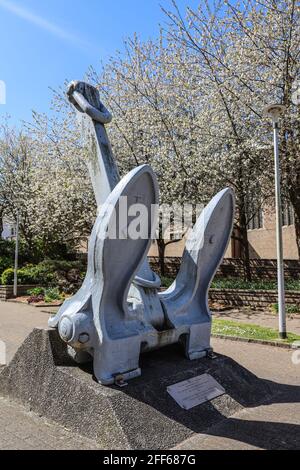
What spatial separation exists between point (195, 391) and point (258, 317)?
8644mm

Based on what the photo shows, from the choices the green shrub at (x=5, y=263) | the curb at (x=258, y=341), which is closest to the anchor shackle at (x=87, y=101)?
the curb at (x=258, y=341)

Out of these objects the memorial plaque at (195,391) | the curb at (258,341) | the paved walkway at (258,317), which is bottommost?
the curb at (258,341)

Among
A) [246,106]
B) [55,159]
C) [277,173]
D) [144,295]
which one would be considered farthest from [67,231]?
[144,295]

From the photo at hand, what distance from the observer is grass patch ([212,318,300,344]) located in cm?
930

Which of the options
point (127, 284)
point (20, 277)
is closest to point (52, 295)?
point (20, 277)

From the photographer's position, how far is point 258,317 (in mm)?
12891

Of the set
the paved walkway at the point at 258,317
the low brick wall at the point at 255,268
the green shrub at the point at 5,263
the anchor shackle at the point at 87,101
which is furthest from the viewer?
the green shrub at the point at 5,263

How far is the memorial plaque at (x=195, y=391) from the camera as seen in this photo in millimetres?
4516

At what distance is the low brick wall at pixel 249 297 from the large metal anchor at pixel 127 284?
8.76 metres

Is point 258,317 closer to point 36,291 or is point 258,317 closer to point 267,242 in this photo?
point 36,291

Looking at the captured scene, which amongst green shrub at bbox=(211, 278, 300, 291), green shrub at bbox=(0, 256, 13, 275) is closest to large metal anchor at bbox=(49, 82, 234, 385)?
green shrub at bbox=(211, 278, 300, 291)

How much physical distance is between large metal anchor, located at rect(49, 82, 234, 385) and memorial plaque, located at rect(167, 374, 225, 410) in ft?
1.53

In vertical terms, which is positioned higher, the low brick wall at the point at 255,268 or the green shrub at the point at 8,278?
the low brick wall at the point at 255,268

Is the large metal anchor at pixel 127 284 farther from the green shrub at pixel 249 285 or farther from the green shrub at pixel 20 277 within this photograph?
the green shrub at pixel 20 277
